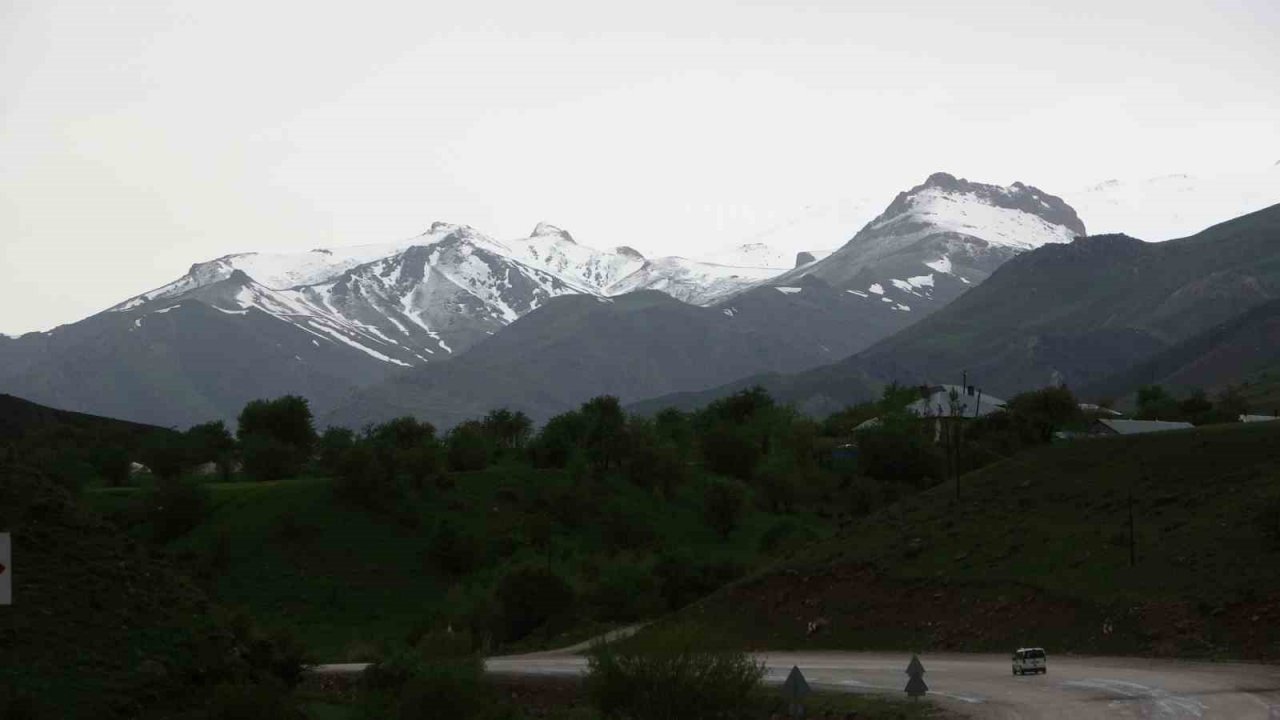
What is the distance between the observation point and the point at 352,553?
354ft

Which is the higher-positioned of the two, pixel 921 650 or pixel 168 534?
pixel 168 534

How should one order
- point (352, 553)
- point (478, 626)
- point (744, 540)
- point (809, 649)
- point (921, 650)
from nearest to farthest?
point (921, 650)
point (809, 649)
point (478, 626)
point (352, 553)
point (744, 540)

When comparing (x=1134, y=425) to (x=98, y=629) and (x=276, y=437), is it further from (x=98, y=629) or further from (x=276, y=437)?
(x=98, y=629)

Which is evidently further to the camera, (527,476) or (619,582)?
(527,476)

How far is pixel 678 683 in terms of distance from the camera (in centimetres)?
4375

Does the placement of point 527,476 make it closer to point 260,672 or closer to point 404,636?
point 404,636

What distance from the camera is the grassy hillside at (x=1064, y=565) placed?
5594 centimetres

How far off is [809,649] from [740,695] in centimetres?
2347

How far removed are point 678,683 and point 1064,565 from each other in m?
25.0

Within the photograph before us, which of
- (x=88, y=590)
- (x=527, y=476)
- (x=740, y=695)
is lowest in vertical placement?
(x=740, y=695)

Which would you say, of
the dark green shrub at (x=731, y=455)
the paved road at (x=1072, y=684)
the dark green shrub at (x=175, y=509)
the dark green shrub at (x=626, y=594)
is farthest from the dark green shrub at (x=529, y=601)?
the dark green shrub at (x=731, y=455)

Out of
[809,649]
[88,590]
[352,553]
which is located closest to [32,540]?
[88,590]

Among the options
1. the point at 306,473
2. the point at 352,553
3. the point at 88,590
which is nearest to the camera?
the point at 88,590

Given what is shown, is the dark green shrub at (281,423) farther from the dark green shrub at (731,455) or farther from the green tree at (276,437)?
the dark green shrub at (731,455)
